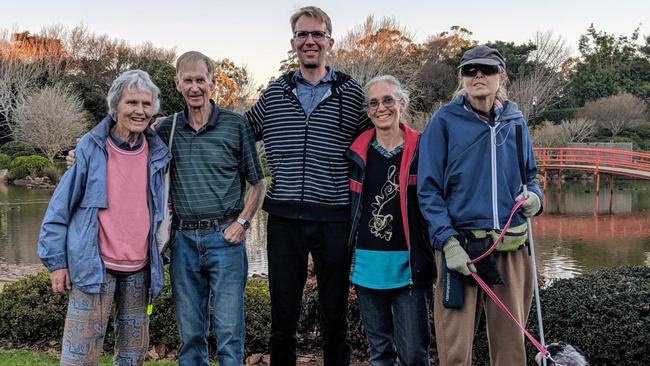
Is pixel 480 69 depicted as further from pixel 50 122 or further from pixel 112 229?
pixel 50 122

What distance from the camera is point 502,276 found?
289 centimetres

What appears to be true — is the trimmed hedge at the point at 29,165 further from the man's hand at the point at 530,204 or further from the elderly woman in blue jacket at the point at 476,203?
the man's hand at the point at 530,204

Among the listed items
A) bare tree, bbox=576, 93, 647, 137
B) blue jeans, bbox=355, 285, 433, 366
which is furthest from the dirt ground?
bare tree, bbox=576, 93, 647, 137

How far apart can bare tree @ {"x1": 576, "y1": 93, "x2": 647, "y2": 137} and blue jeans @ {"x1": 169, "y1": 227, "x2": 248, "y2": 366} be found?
3635 centimetres

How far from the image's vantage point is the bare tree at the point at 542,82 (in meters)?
33.9

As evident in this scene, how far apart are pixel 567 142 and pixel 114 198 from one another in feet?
106

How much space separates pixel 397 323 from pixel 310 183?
910 mm

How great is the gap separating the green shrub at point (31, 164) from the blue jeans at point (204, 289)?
83.1 ft

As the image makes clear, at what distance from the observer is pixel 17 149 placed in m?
30.8

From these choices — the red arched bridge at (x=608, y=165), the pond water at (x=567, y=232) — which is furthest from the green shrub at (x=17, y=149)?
the red arched bridge at (x=608, y=165)

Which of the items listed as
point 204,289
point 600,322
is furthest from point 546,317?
point 204,289

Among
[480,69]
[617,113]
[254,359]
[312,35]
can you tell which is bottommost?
[254,359]

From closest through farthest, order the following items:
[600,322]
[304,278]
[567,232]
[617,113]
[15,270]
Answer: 1. [304,278]
2. [600,322]
3. [15,270]
4. [567,232]
5. [617,113]

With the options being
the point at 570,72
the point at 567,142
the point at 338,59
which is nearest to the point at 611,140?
the point at 567,142
